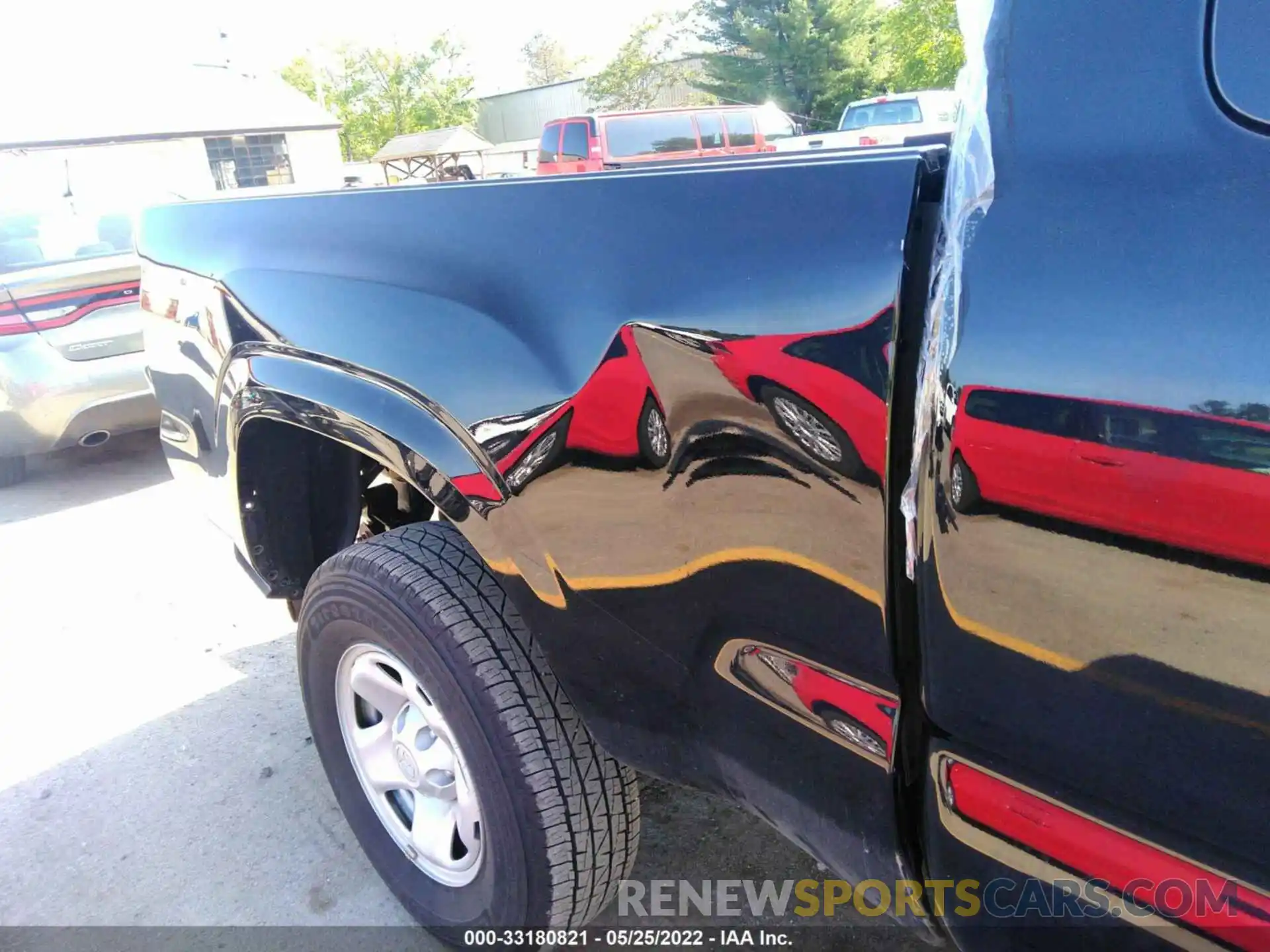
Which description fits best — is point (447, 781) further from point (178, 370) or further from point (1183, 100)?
point (1183, 100)

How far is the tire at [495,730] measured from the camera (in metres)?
1.61

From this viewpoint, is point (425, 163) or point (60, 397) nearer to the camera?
point (60, 397)

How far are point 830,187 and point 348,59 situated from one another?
173ft

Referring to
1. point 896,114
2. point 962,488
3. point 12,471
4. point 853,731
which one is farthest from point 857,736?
point 896,114

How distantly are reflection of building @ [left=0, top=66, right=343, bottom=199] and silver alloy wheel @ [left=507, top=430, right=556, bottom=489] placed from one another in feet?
52.1

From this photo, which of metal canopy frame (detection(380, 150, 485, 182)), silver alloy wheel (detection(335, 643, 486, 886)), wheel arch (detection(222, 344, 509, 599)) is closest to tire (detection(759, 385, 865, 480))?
wheel arch (detection(222, 344, 509, 599))

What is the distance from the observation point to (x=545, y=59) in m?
65.5

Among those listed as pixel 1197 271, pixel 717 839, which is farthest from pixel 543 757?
pixel 1197 271

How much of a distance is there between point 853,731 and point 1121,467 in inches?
19.3

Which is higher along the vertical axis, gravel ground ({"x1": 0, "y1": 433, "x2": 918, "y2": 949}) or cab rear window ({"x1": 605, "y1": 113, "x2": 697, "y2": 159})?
cab rear window ({"x1": 605, "y1": 113, "x2": 697, "y2": 159})

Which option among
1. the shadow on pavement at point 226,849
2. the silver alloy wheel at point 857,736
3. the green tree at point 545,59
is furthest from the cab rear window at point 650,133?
the green tree at point 545,59

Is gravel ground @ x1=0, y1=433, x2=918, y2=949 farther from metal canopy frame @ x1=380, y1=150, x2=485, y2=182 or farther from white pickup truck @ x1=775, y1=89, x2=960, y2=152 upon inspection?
metal canopy frame @ x1=380, y1=150, x2=485, y2=182

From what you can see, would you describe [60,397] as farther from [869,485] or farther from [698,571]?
[869,485]

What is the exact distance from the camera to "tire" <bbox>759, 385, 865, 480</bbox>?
1.05 m
